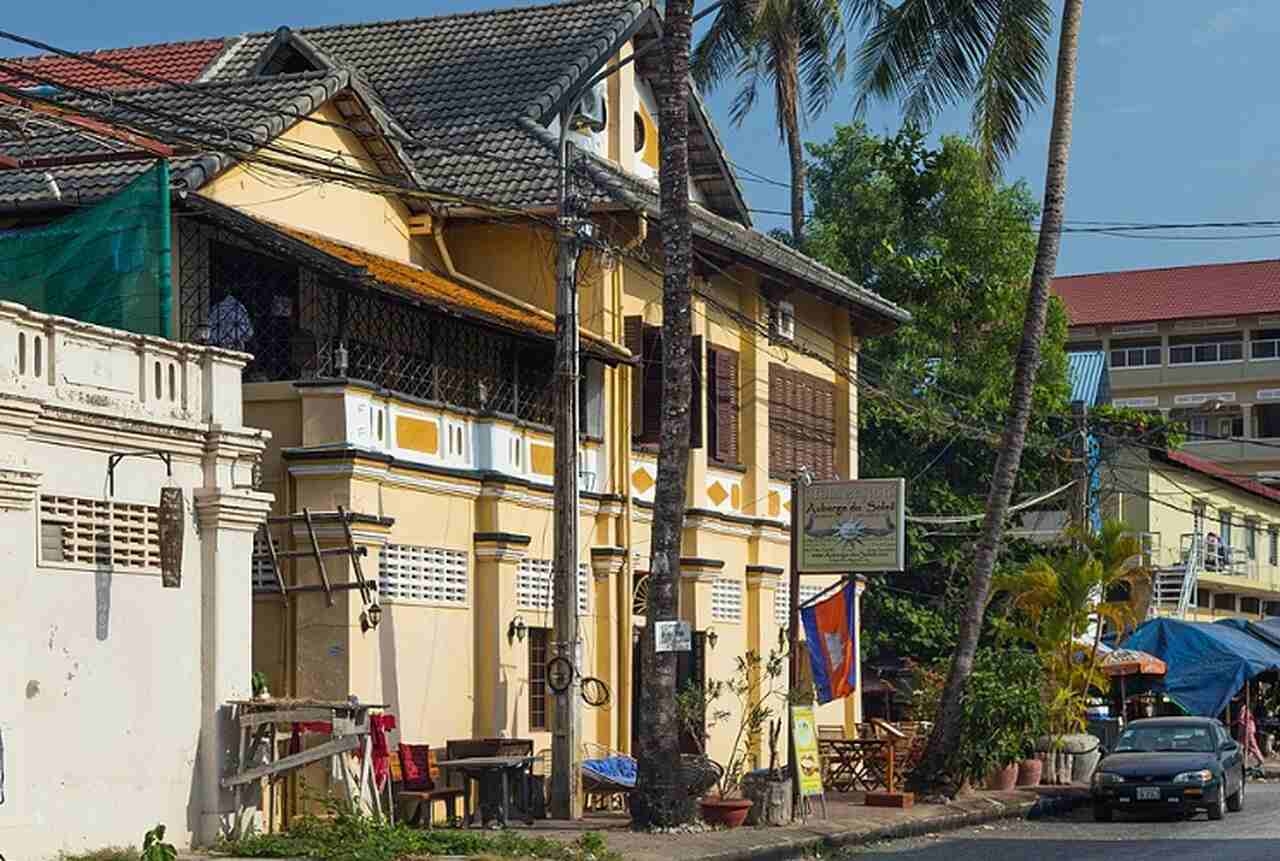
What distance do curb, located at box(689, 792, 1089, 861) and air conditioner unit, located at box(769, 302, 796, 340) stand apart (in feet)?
24.9

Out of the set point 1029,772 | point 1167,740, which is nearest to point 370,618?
point 1167,740

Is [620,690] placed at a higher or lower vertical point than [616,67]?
lower

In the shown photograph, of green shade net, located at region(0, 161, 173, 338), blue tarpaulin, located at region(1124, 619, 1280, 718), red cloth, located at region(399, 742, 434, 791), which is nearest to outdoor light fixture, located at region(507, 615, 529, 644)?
red cloth, located at region(399, 742, 434, 791)

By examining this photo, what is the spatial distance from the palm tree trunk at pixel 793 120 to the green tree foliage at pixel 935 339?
4.18 feet

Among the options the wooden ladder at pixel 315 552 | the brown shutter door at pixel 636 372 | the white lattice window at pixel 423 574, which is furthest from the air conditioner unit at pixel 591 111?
the wooden ladder at pixel 315 552

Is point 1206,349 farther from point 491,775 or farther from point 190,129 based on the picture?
point 190,129

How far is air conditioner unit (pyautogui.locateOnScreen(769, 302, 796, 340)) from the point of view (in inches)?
1249

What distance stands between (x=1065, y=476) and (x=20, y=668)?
3044 cm

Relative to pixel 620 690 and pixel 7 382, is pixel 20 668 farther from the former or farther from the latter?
pixel 620 690

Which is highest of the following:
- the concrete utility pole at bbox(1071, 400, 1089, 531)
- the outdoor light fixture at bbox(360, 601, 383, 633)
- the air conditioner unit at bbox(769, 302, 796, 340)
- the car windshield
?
the air conditioner unit at bbox(769, 302, 796, 340)

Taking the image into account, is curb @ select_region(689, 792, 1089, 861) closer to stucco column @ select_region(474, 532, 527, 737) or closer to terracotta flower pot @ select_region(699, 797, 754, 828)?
terracotta flower pot @ select_region(699, 797, 754, 828)

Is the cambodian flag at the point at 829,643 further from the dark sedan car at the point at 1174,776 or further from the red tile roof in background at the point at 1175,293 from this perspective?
the red tile roof in background at the point at 1175,293

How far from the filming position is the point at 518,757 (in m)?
23.6

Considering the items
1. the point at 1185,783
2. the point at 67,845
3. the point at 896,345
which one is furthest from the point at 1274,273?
the point at 67,845
